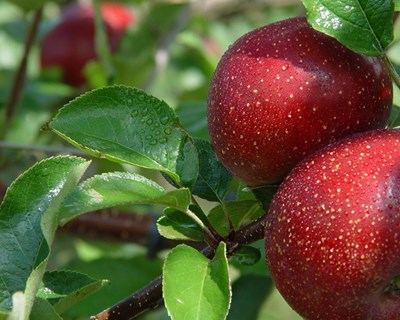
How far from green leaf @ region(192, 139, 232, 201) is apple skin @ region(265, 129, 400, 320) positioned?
133 millimetres

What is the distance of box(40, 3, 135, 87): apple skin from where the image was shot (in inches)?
87.0

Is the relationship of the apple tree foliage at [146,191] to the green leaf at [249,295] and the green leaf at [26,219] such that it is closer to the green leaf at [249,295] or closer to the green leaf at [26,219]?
the green leaf at [26,219]

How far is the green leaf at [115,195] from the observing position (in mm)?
715

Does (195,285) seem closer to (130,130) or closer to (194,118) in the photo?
(130,130)

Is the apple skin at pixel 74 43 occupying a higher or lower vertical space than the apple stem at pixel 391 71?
lower

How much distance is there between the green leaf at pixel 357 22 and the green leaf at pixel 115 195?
7.0 inches

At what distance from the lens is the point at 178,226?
83 cm

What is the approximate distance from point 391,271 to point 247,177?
176 millimetres

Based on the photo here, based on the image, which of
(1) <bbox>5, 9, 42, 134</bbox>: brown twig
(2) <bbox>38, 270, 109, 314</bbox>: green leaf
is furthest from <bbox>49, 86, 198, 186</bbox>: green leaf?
(1) <bbox>5, 9, 42, 134</bbox>: brown twig

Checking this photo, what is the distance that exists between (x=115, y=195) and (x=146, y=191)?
3 centimetres

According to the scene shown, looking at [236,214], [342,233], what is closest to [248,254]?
[236,214]

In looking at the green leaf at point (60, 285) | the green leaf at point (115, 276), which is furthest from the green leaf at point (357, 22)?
the green leaf at point (115, 276)

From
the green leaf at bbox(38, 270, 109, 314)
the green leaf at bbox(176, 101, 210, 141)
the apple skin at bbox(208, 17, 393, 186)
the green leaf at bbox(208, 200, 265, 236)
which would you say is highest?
the apple skin at bbox(208, 17, 393, 186)

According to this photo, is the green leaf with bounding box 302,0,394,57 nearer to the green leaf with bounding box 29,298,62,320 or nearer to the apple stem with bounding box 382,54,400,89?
the apple stem with bounding box 382,54,400,89
